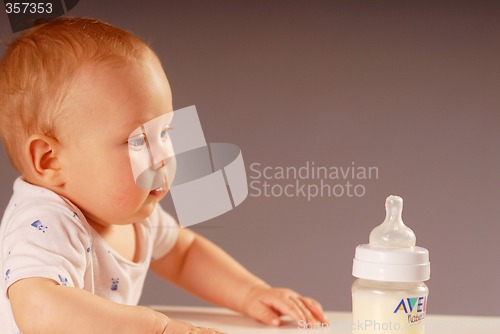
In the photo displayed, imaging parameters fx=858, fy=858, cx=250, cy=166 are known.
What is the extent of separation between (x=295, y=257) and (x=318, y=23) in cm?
25

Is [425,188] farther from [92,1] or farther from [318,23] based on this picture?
[92,1]

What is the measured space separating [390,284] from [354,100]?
22 cm

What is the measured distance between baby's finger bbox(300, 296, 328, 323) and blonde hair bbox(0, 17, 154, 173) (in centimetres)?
32

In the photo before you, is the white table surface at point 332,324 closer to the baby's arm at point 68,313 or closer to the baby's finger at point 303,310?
the baby's finger at point 303,310

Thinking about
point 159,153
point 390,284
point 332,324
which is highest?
point 159,153

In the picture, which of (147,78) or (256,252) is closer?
(147,78)

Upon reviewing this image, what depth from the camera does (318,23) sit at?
34.8 inches

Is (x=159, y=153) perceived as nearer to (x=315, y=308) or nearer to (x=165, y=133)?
(x=165, y=133)

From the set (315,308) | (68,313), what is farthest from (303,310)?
(68,313)

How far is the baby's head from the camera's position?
790 millimetres

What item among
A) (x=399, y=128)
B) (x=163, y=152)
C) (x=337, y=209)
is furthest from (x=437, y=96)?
(x=163, y=152)

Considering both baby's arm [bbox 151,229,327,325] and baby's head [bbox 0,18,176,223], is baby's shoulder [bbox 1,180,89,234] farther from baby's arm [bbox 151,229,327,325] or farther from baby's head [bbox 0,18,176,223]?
baby's arm [bbox 151,229,327,325]

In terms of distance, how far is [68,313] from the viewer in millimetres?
732

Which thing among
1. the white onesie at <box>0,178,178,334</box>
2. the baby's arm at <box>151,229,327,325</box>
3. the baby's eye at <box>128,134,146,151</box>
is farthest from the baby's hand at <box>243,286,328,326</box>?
the baby's eye at <box>128,134,146,151</box>
